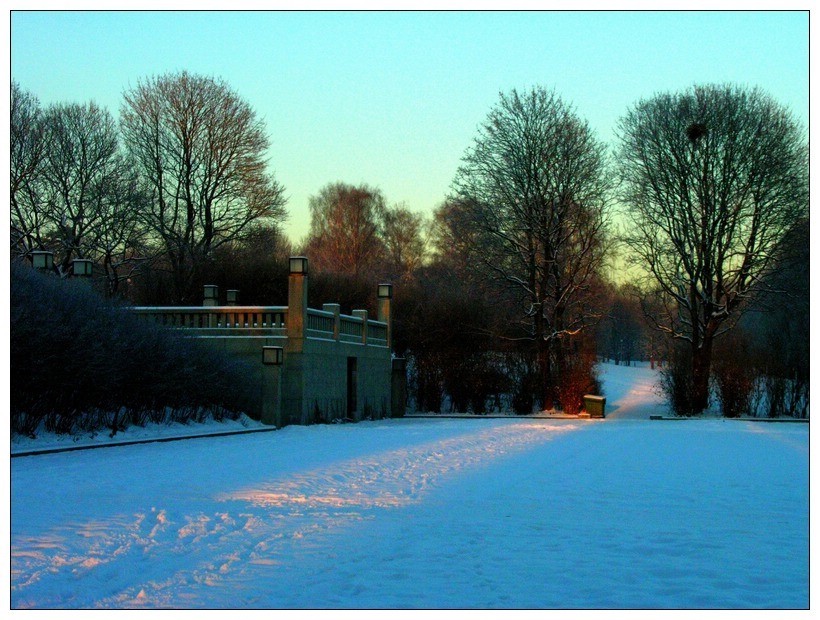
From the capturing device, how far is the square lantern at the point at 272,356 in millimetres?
25141

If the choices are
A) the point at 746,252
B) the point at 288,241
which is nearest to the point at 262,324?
the point at 746,252

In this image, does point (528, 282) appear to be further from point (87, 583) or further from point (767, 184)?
point (87, 583)

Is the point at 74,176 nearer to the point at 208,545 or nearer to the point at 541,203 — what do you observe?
the point at 541,203

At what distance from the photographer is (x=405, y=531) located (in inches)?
335

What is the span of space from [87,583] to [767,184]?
31857 mm

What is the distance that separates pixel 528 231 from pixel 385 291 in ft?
21.1

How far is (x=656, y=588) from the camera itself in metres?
6.32

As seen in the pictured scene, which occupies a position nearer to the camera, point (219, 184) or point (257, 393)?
point (257, 393)

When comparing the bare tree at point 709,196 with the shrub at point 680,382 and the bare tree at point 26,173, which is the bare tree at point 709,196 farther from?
the bare tree at point 26,173

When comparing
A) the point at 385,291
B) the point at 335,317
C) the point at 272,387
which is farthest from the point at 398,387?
the point at 272,387

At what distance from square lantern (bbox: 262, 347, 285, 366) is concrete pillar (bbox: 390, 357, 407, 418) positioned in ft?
35.1

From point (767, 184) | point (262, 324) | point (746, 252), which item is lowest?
point (262, 324)
